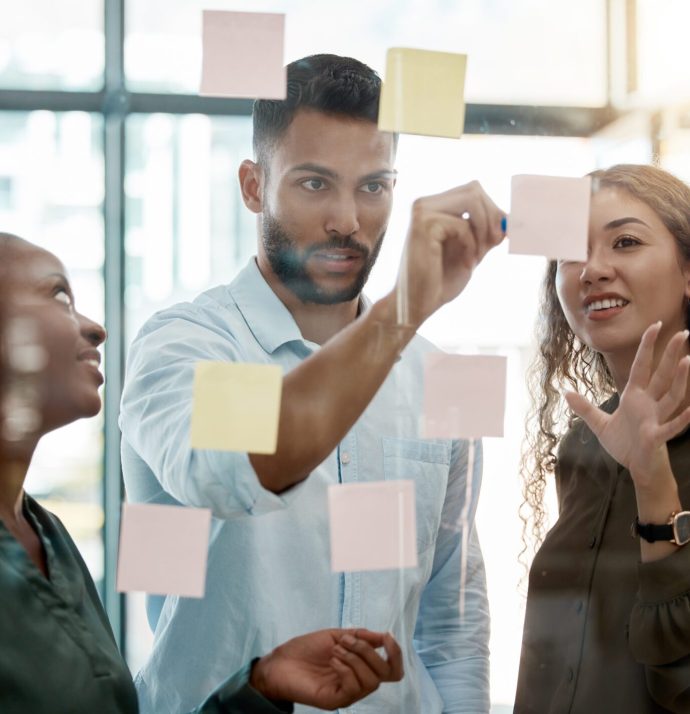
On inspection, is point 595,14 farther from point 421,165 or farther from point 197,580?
point 197,580

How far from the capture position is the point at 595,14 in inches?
43.7

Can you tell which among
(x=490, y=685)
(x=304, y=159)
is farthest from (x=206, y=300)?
(x=490, y=685)

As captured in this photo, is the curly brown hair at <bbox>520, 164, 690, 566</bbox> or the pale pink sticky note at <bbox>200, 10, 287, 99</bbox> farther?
the curly brown hair at <bbox>520, 164, 690, 566</bbox>

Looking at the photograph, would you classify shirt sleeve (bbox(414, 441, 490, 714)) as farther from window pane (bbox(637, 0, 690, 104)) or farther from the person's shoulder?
window pane (bbox(637, 0, 690, 104))

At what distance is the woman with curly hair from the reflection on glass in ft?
1.74

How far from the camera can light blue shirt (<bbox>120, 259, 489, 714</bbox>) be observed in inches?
37.2

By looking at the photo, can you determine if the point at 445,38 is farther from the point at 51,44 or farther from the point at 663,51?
the point at 51,44

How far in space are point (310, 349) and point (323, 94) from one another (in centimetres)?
25

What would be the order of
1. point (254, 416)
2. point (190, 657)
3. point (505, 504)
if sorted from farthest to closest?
point (505, 504)
point (190, 657)
point (254, 416)

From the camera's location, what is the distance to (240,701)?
3.00ft

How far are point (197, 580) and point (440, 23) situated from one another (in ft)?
2.07

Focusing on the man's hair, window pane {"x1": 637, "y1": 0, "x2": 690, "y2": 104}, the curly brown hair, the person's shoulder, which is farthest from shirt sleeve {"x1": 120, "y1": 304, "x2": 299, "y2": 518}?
window pane {"x1": 637, "y1": 0, "x2": 690, "y2": 104}

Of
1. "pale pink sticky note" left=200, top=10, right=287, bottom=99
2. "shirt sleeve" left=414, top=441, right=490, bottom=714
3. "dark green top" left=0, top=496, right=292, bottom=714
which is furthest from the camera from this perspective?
"shirt sleeve" left=414, top=441, right=490, bottom=714

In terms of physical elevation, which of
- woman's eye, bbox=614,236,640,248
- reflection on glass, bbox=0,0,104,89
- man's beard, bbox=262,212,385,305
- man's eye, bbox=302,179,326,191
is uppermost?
reflection on glass, bbox=0,0,104,89
